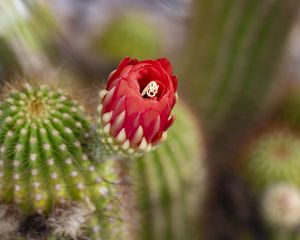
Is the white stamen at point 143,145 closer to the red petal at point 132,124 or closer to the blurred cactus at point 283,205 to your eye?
the red petal at point 132,124

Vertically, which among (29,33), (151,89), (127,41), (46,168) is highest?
(127,41)

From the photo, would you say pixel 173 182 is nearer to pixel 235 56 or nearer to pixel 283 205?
pixel 283 205

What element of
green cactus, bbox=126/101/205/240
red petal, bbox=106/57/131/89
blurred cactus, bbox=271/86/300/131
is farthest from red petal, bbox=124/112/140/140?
blurred cactus, bbox=271/86/300/131

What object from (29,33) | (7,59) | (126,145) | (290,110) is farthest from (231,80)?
(126,145)

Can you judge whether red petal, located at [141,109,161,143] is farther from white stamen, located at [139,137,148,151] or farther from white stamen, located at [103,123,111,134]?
white stamen, located at [103,123,111,134]

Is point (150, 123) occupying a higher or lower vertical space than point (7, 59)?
lower

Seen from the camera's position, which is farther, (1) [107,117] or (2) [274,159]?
(2) [274,159]

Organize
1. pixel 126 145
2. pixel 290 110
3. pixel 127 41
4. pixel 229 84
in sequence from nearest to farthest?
pixel 126 145, pixel 229 84, pixel 290 110, pixel 127 41
